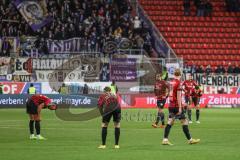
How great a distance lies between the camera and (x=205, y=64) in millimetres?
57500

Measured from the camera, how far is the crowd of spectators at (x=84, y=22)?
51.4m

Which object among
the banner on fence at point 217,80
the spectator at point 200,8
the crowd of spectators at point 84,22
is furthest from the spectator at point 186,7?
the banner on fence at point 217,80

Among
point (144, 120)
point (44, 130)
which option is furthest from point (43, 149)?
point (144, 120)

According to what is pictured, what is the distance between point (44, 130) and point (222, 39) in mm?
34157

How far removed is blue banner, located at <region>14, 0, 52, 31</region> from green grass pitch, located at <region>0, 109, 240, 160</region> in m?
19.2

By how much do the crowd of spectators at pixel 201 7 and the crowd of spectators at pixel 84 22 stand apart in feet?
23.0

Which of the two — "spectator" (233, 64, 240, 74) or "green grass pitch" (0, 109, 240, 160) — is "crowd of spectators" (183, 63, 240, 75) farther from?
"green grass pitch" (0, 109, 240, 160)

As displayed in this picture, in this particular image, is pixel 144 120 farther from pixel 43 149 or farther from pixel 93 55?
pixel 43 149

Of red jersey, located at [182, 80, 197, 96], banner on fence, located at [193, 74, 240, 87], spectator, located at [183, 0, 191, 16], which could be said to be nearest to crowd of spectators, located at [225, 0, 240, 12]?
spectator, located at [183, 0, 191, 16]

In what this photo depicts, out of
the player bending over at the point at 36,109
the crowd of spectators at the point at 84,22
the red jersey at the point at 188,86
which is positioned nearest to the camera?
the player bending over at the point at 36,109

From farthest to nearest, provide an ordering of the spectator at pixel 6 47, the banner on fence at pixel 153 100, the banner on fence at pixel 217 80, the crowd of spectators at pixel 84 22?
the crowd of spectators at pixel 84 22, the banner on fence at pixel 217 80, the banner on fence at pixel 153 100, the spectator at pixel 6 47

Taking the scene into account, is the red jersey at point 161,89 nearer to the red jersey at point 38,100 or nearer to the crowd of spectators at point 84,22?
the red jersey at point 38,100

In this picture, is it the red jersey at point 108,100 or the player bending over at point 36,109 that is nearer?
the red jersey at point 108,100

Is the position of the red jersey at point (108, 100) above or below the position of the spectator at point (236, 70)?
below
